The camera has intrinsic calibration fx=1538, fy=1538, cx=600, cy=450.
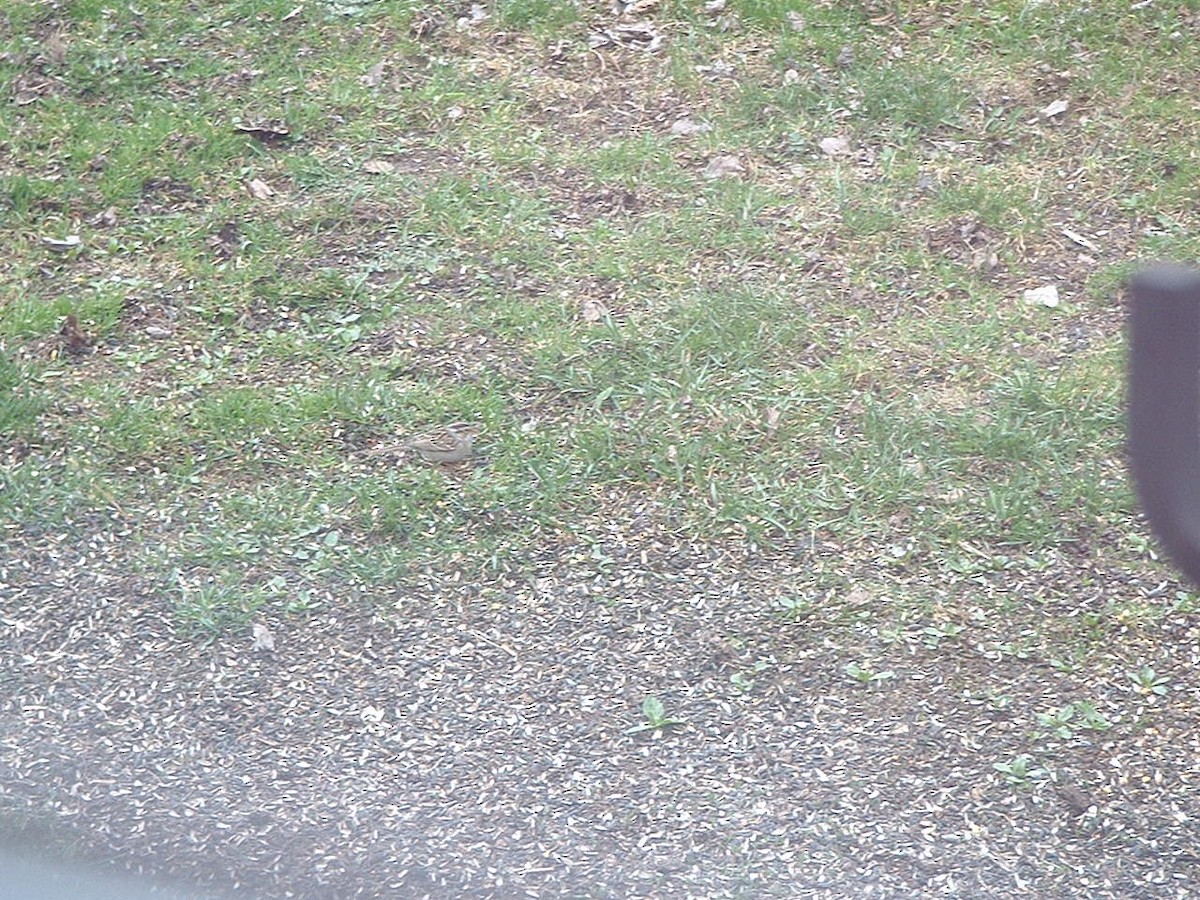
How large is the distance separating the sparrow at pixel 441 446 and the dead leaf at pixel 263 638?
2.24 feet

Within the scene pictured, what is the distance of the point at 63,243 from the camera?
5.08m

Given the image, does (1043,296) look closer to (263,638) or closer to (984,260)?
(984,260)

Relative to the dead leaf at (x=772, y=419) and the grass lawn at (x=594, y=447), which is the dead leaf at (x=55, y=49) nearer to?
the grass lawn at (x=594, y=447)

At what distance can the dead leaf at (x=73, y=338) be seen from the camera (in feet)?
15.3

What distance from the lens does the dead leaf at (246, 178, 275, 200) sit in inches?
Answer: 207

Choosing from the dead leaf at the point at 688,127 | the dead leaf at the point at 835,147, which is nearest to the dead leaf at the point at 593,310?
the dead leaf at the point at 688,127

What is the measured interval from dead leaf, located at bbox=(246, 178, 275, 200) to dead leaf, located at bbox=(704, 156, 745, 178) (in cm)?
150

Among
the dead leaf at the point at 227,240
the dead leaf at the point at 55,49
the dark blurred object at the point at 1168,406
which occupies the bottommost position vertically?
the dead leaf at the point at 227,240

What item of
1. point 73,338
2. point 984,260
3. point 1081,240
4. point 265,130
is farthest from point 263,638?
point 1081,240

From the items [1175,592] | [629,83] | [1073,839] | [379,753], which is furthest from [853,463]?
[629,83]

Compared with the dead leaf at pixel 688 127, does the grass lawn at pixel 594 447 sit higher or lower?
lower

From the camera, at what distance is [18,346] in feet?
15.3

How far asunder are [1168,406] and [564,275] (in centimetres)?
337

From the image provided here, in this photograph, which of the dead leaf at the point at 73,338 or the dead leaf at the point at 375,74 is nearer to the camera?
the dead leaf at the point at 73,338
